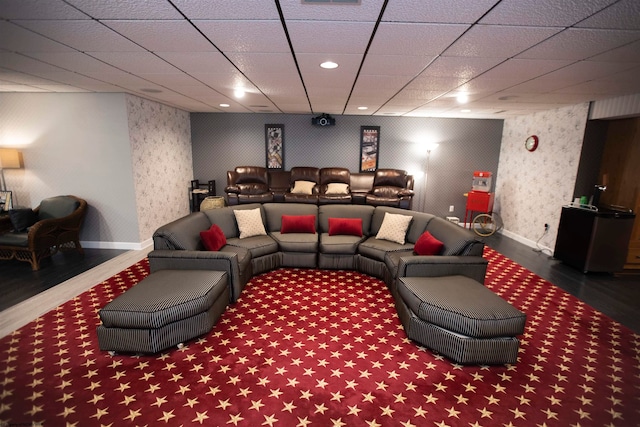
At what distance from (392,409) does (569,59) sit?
3.12 metres

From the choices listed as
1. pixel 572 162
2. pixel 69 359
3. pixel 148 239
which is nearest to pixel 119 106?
pixel 148 239

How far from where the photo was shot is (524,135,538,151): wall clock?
5902mm

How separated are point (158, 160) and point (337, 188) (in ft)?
11.9

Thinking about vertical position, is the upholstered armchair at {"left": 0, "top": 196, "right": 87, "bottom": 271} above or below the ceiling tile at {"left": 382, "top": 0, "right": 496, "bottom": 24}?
below

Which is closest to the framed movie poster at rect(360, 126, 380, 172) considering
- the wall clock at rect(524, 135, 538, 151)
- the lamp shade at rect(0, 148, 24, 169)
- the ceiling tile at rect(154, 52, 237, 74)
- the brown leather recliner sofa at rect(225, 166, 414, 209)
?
the brown leather recliner sofa at rect(225, 166, 414, 209)

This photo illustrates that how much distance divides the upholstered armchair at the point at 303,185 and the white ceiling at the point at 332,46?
2720 millimetres

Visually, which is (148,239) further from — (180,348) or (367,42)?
(367,42)

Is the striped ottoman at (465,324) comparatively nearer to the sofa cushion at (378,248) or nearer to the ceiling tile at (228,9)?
the sofa cushion at (378,248)

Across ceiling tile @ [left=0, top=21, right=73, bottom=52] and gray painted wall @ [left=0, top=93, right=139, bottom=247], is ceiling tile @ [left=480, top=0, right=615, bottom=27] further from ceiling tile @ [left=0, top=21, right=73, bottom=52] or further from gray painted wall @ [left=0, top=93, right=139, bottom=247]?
gray painted wall @ [left=0, top=93, right=139, bottom=247]

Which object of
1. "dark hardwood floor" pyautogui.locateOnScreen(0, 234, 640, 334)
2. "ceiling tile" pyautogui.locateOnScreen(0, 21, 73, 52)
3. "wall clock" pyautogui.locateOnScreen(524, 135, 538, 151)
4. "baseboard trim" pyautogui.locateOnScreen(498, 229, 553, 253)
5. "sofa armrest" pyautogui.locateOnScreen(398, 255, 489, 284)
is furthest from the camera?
"wall clock" pyautogui.locateOnScreen(524, 135, 538, 151)

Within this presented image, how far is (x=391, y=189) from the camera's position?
22.1ft

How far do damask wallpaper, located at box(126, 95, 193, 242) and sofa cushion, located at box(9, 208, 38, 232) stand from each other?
1.44 metres

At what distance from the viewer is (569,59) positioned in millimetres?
2570

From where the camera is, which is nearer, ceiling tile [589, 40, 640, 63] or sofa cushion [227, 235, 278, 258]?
ceiling tile [589, 40, 640, 63]
